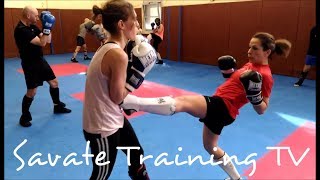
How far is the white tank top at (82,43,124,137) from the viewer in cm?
133

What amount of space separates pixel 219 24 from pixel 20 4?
267 inches

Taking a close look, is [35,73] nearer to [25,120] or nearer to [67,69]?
[25,120]

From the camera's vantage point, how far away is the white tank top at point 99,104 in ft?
4.38

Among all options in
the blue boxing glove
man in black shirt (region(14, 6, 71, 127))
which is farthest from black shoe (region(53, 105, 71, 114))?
the blue boxing glove

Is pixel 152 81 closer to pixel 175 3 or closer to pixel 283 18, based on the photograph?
pixel 283 18

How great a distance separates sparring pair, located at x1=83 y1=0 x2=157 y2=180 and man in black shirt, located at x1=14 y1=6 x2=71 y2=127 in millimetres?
1912

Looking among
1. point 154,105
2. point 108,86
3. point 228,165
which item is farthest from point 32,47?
point 228,165

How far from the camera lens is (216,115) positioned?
181 centimetres

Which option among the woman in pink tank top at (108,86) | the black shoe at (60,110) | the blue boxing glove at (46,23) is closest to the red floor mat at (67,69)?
the black shoe at (60,110)

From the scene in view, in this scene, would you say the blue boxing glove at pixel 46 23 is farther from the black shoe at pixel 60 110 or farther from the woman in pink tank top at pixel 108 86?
the woman in pink tank top at pixel 108 86

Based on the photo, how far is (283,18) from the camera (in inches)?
236

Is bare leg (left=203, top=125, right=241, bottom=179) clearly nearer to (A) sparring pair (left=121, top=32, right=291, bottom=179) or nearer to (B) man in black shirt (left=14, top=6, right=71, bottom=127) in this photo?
(A) sparring pair (left=121, top=32, right=291, bottom=179)

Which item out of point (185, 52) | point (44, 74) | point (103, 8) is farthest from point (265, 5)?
point (103, 8)

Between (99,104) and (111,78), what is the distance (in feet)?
Result: 0.54
